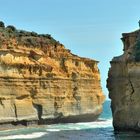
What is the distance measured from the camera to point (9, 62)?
4659 centimetres

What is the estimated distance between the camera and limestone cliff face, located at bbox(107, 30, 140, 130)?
3647 centimetres

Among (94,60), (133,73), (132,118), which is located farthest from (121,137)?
(94,60)

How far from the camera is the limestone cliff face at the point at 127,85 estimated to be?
1436 inches

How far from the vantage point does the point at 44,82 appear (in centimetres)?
5181

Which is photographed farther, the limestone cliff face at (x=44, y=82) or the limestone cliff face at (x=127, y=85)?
the limestone cliff face at (x=44, y=82)

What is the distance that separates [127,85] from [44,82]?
624 inches

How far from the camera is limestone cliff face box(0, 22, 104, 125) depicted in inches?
1829

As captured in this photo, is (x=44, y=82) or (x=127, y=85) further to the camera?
(x=44, y=82)

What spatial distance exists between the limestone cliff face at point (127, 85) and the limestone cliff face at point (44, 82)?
1063 cm

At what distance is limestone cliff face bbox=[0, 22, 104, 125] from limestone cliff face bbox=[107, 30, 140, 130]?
10627 mm

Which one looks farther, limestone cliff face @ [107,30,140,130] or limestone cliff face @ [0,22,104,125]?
limestone cliff face @ [0,22,104,125]

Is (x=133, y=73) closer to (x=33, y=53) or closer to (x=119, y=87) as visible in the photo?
(x=119, y=87)

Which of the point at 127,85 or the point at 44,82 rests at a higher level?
the point at 44,82

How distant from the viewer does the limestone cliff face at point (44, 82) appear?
152 feet
